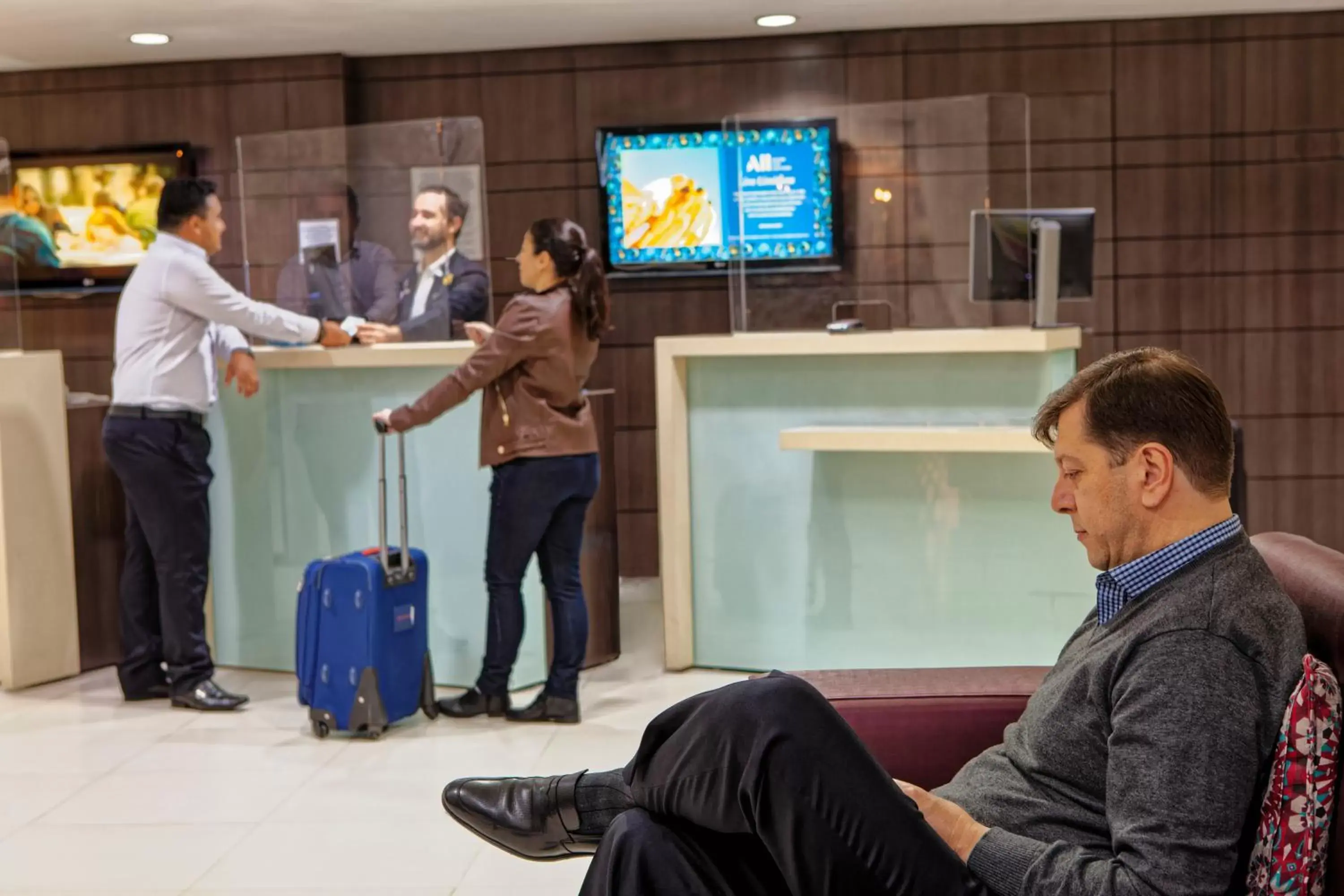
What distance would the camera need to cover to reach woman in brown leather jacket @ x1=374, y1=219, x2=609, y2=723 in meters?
4.40

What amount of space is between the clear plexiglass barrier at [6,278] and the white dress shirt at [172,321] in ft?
2.33

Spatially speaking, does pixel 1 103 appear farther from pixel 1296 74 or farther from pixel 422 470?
pixel 1296 74

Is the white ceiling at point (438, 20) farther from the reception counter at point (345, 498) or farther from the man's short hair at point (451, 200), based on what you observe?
the reception counter at point (345, 498)

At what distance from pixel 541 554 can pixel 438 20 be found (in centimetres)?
323

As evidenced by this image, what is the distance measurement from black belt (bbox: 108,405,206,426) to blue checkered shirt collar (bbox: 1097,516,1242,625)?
12.1 feet

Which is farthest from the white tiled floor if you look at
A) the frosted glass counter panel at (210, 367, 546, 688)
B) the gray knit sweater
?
the gray knit sweater

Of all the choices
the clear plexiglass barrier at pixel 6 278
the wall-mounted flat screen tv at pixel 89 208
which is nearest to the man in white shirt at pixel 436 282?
the clear plexiglass barrier at pixel 6 278

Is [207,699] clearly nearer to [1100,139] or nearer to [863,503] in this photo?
[863,503]

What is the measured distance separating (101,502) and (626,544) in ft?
9.52

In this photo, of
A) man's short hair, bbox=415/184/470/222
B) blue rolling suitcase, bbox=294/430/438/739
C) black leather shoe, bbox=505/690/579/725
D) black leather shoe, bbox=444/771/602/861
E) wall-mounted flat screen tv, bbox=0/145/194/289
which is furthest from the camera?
wall-mounted flat screen tv, bbox=0/145/194/289

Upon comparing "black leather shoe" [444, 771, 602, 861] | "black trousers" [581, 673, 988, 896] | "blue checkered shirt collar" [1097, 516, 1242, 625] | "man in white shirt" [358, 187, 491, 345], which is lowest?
"black leather shoe" [444, 771, 602, 861]

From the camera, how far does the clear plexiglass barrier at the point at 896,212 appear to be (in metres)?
5.02

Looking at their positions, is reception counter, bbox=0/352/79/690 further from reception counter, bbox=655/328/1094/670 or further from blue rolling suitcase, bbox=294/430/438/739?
reception counter, bbox=655/328/1094/670

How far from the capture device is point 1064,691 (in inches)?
71.1
